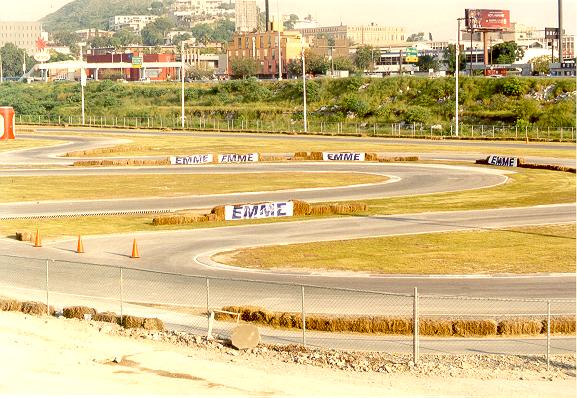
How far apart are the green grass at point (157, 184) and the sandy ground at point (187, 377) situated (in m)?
41.1

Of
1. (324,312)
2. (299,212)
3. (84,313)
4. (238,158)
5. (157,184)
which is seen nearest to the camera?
(84,313)

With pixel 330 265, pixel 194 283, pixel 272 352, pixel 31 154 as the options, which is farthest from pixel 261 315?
pixel 31 154

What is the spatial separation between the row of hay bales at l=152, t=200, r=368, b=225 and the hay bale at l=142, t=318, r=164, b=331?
80.0 ft

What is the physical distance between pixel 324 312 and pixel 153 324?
19.6 feet

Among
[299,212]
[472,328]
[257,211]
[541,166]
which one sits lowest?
[472,328]

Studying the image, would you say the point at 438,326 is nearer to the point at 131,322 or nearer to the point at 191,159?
the point at 131,322

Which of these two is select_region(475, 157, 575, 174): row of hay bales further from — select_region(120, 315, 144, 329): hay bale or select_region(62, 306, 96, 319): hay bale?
select_region(120, 315, 144, 329): hay bale

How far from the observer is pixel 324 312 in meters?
36.6

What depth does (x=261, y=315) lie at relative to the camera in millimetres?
35688

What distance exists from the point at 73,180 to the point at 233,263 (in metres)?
41.0

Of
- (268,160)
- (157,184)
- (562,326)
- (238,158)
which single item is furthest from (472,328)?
(238,158)

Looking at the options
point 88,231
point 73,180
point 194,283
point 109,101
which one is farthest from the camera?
point 109,101

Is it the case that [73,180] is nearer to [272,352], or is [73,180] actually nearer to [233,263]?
[233,263]

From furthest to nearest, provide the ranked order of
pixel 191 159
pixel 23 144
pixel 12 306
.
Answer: pixel 23 144, pixel 191 159, pixel 12 306
